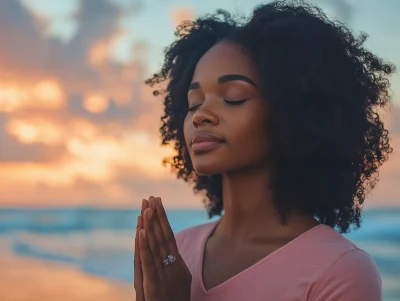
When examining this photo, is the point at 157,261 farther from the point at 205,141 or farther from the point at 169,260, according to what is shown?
the point at 205,141

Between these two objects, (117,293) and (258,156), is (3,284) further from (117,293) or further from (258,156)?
(258,156)

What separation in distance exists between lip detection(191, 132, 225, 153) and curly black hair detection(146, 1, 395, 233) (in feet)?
0.73

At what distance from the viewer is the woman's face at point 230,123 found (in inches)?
90.7

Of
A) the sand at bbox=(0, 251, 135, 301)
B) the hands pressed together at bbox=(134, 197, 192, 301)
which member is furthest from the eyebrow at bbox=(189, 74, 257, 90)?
the sand at bbox=(0, 251, 135, 301)

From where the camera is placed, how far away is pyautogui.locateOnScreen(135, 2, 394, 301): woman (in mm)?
2215

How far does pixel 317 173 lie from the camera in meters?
2.45

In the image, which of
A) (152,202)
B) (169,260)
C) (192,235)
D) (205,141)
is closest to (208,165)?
(205,141)

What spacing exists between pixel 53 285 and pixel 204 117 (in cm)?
621

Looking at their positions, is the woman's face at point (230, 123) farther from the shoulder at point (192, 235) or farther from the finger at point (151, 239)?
the shoulder at point (192, 235)

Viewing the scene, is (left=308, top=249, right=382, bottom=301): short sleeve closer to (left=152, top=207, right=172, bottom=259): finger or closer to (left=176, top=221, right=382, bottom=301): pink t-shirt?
(left=176, top=221, right=382, bottom=301): pink t-shirt

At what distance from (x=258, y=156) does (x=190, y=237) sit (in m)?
0.66

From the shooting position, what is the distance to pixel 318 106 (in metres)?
2.40

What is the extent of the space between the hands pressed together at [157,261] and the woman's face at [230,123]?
261mm

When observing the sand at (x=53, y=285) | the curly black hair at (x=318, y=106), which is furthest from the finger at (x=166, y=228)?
the sand at (x=53, y=285)
